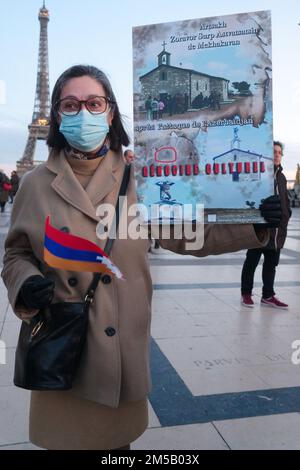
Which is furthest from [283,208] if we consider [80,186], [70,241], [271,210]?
[70,241]

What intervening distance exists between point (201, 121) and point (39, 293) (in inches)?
35.6

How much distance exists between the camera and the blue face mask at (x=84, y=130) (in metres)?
1.77

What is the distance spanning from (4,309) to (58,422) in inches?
153

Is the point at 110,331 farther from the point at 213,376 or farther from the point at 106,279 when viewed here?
the point at 213,376

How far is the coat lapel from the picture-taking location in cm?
169

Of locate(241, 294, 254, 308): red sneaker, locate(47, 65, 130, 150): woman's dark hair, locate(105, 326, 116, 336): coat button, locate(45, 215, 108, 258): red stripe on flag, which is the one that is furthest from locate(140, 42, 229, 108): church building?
locate(241, 294, 254, 308): red sneaker

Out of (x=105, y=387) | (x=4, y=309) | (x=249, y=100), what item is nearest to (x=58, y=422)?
(x=105, y=387)

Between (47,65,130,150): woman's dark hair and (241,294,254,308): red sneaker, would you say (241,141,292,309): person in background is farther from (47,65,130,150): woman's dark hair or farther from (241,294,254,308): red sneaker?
(47,65,130,150): woman's dark hair

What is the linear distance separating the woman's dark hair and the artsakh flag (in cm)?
46

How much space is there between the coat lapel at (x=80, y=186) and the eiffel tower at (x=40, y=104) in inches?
2456

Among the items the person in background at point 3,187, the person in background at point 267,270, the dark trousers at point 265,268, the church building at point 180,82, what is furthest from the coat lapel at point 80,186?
the person in background at point 3,187

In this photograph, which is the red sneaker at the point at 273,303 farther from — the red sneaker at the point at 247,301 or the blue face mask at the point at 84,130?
the blue face mask at the point at 84,130

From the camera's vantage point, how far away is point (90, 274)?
166 cm

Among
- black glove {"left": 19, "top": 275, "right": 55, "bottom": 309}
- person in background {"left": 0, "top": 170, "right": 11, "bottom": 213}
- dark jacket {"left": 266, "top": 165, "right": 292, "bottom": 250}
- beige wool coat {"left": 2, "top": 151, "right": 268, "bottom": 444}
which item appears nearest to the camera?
black glove {"left": 19, "top": 275, "right": 55, "bottom": 309}
